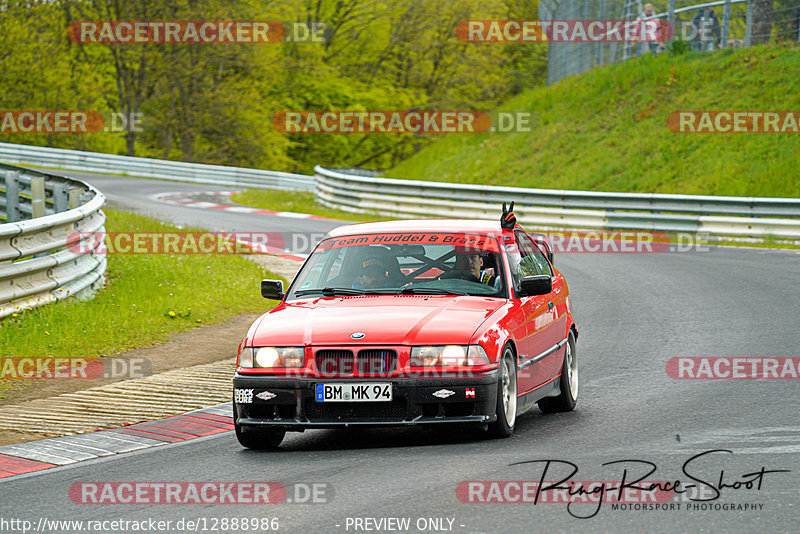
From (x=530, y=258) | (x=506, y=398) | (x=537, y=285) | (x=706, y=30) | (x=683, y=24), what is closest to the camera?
(x=506, y=398)

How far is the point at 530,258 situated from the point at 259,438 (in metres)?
2.83

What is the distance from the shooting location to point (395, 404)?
6680 millimetres

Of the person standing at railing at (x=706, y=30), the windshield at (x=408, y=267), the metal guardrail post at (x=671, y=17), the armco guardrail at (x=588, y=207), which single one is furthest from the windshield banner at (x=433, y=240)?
the person standing at railing at (x=706, y=30)

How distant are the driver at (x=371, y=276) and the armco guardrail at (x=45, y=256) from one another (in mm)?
4254

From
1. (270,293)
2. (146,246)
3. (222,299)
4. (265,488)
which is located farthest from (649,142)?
(265,488)

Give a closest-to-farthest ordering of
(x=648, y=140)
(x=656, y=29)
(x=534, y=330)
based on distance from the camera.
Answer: (x=534, y=330) → (x=648, y=140) → (x=656, y=29)

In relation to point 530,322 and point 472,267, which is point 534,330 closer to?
point 530,322

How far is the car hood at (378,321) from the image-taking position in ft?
22.2

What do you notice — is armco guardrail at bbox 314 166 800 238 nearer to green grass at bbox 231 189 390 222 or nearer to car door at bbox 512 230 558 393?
green grass at bbox 231 189 390 222

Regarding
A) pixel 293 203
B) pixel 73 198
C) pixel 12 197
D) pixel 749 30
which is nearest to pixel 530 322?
pixel 73 198

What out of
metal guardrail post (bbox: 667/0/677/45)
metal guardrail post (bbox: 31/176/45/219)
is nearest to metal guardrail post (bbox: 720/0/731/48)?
metal guardrail post (bbox: 667/0/677/45)

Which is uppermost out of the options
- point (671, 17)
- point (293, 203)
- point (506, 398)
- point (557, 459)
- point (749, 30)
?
point (671, 17)

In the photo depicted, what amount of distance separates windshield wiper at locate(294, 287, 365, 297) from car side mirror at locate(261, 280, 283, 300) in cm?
16

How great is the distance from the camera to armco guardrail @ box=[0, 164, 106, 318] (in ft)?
35.2
